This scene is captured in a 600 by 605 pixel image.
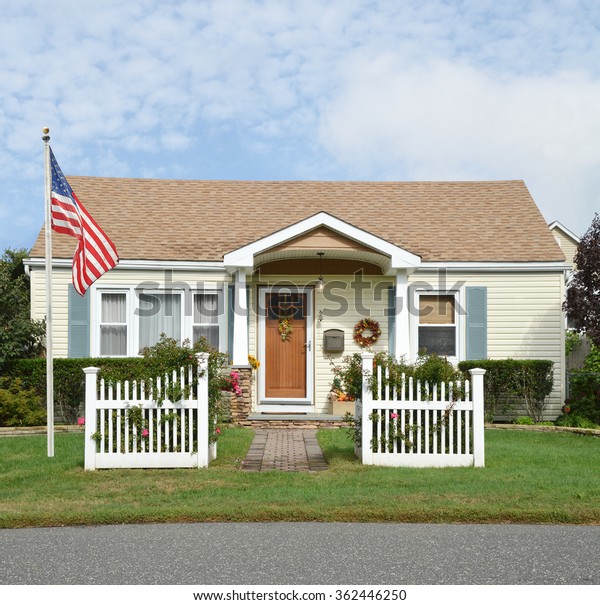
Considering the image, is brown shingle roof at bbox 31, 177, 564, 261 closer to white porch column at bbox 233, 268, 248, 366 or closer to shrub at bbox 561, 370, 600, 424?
white porch column at bbox 233, 268, 248, 366

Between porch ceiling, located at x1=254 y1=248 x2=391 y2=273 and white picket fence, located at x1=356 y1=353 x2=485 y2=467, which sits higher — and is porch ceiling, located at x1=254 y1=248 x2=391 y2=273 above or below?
above

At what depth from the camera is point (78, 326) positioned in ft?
46.7

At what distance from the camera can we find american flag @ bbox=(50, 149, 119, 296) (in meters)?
10.1

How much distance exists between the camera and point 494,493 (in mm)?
6910

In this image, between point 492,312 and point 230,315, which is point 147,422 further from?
point 492,312

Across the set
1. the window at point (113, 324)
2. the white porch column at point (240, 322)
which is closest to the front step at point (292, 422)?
the white porch column at point (240, 322)

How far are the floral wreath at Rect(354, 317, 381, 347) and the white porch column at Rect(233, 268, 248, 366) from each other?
2418mm

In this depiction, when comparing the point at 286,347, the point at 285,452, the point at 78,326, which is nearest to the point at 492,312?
the point at 286,347

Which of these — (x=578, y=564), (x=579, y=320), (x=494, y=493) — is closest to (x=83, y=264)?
(x=494, y=493)

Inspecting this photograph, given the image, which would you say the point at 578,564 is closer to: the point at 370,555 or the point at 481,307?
the point at 370,555

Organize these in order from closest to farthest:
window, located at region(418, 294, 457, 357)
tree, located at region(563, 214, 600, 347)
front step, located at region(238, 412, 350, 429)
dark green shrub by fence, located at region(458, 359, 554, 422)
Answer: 1. front step, located at region(238, 412, 350, 429)
2. tree, located at region(563, 214, 600, 347)
3. dark green shrub by fence, located at region(458, 359, 554, 422)
4. window, located at region(418, 294, 457, 357)

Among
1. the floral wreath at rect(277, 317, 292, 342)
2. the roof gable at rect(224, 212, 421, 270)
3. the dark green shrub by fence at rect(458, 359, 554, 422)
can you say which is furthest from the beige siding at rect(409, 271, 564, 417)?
the floral wreath at rect(277, 317, 292, 342)

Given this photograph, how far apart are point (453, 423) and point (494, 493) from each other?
1.87m

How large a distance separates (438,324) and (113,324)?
6.56 metres
